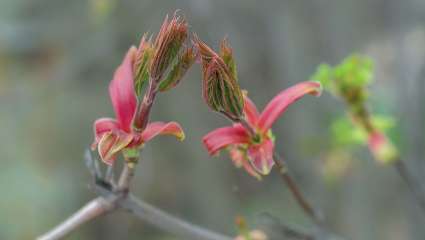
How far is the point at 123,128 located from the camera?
3.06 ft

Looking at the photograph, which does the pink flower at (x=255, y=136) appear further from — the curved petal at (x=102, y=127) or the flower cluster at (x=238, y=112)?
the curved petal at (x=102, y=127)

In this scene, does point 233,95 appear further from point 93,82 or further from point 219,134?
point 93,82

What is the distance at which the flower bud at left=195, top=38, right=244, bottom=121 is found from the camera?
2.82 feet

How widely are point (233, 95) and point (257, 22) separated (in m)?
2.60

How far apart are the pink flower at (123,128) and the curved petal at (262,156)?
0.36 ft

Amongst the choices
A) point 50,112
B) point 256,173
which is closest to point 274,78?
point 50,112

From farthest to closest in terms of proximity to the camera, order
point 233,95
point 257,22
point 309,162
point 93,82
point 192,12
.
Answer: point 93,82, point 257,22, point 309,162, point 192,12, point 233,95

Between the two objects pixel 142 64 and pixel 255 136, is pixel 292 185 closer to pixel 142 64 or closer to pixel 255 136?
pixel 255 136

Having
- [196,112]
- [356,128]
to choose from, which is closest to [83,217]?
[356,128]

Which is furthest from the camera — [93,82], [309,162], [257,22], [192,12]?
[93,82]

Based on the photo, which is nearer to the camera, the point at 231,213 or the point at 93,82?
the point at 231,213

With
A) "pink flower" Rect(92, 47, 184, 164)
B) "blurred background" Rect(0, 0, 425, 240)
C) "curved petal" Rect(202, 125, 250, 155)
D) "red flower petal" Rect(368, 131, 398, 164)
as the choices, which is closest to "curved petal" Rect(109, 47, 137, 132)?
"pink flower" Rect(92, 47, 184, 164)

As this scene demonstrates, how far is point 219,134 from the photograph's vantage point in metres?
0.97

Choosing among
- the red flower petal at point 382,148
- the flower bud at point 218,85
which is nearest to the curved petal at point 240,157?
the flower bud at point 218,85
